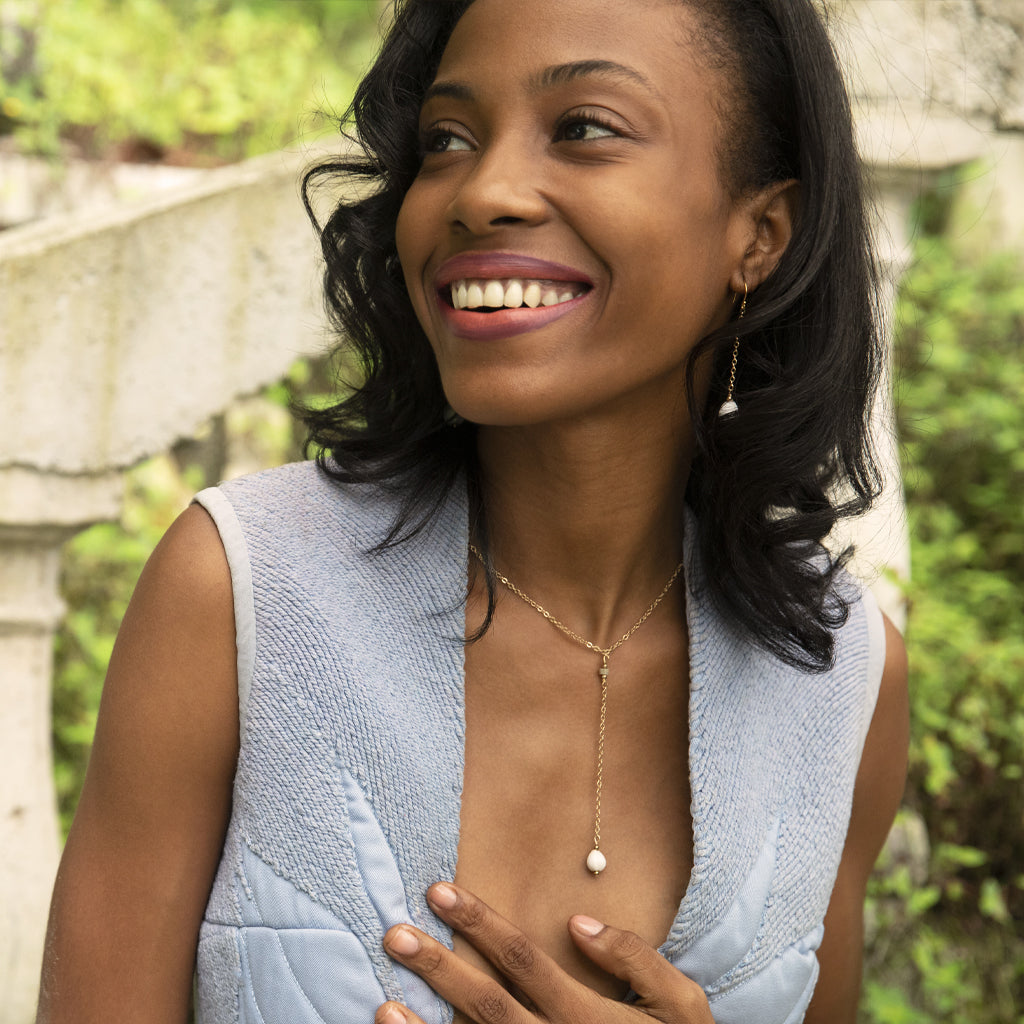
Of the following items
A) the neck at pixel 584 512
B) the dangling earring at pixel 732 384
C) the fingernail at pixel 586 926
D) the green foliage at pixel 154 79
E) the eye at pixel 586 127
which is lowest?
the fingernail at pixel 586 926

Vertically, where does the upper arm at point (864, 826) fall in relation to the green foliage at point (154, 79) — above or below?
below

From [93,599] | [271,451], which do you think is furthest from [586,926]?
[271,451]

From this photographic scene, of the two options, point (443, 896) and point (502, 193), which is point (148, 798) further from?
point (502, 193)

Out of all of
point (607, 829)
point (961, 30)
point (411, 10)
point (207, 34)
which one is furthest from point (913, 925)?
point (207, 34)

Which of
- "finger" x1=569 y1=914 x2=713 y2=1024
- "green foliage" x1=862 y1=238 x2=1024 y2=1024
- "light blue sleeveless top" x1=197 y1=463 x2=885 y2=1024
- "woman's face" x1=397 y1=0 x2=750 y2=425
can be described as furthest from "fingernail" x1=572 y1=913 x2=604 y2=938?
"green foliage" x1=862 y1=238 x2=1024 y2=1024

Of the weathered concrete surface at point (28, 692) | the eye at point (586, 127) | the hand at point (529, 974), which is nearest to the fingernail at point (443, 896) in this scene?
the hand at point (529, 974)

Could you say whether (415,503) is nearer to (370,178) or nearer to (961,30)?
(370,178)

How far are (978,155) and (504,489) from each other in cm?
180

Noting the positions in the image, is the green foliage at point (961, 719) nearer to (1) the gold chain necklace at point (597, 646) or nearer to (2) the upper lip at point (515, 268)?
(1) the gold chain necklace at point (597, 646)

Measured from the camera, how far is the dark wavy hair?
175 centimetres

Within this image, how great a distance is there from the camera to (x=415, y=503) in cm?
181

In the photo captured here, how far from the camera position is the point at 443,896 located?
158 cm

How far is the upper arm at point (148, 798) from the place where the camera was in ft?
5.06

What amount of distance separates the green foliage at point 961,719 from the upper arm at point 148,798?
1.42 metres
